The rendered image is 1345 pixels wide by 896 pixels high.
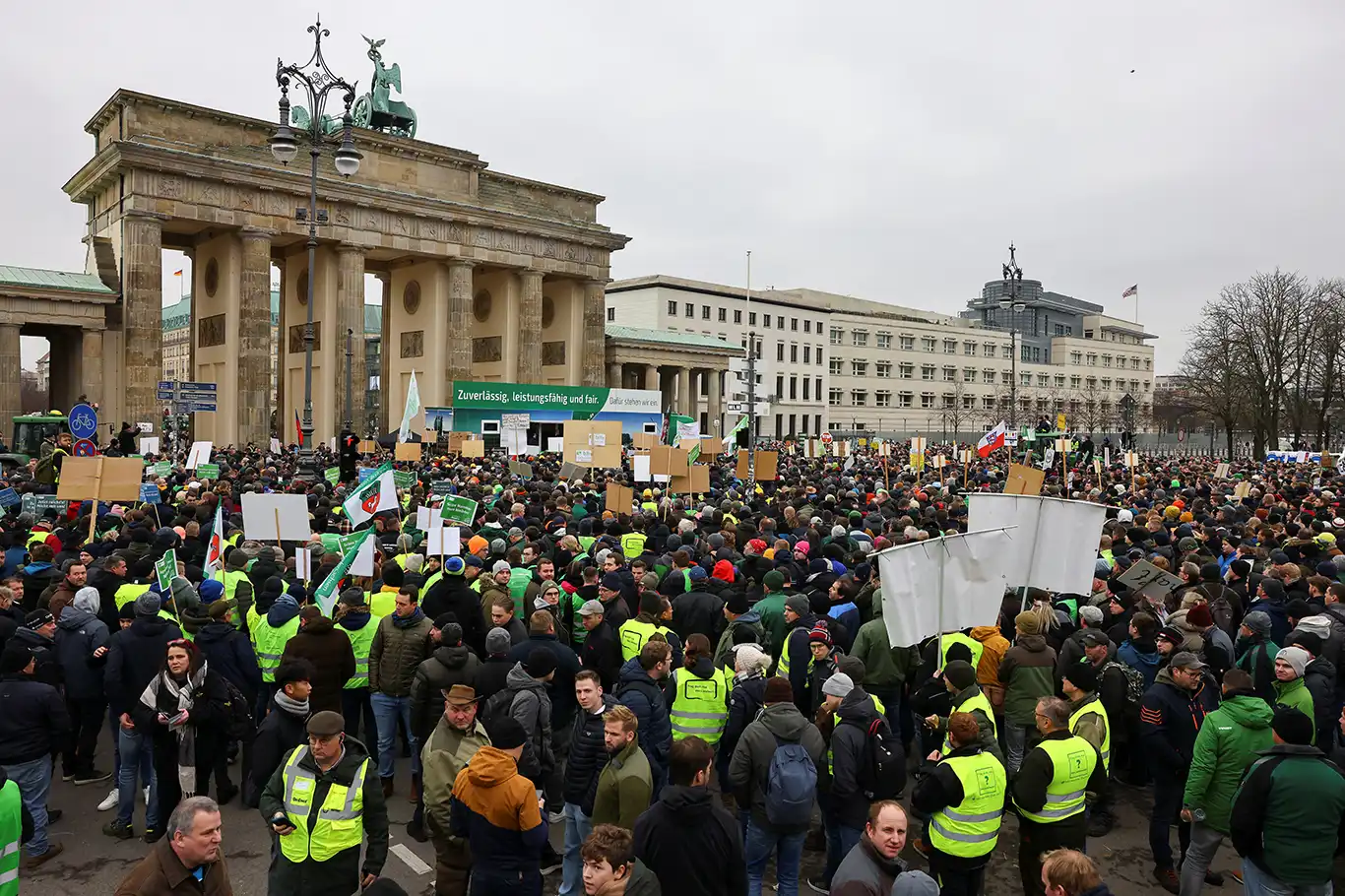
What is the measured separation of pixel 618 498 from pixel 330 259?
3751cm

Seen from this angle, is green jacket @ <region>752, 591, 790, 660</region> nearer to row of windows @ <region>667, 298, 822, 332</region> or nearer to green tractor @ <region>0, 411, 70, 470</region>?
green tractor @ <region>0, 411, 70, 470</region>

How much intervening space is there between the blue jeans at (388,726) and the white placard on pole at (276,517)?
3.96m

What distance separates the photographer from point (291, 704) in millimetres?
5508

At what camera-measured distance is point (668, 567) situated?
1034 cm

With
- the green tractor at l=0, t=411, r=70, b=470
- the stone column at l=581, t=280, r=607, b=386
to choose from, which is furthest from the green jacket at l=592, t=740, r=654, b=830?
the stone column at l=581, t=280, r=607, b=386

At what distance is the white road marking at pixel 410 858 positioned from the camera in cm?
641

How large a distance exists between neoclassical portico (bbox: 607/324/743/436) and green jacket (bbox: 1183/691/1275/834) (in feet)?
182

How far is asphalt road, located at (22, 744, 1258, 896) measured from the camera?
20.4 ft

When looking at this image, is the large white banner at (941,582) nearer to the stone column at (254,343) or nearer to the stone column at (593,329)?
the stone column at (254,343)

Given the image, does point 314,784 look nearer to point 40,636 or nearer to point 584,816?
point 584,816

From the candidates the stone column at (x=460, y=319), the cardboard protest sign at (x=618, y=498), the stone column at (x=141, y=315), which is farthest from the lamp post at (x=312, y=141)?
the stone column at (x=460, y=319)

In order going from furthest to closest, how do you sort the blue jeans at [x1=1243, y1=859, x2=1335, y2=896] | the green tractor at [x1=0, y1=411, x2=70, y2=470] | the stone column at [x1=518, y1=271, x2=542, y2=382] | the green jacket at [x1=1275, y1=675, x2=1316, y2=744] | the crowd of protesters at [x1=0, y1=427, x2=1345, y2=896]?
1. the stone column at [x1=518, y1=271, x2=542, y2=382]
2. the green tractor at [x1=0, y1=411, x2=70, y2=470]
3. the green jacket at [x1=1275, y1=675, x2=1316, y2=744]
4. the blue jeans at [x1=1243, y1=859, x2=1335, y2=896]
5. the crowd of protesters at [x1=0, y1=427, x2=1345, y2=896]

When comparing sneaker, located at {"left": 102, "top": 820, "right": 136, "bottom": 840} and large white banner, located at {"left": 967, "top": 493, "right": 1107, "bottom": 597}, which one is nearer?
sneaker, located at {"left": 102, "top": 820, "right": 136, "bottom": 840}

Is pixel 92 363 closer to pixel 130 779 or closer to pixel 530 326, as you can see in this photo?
pixel 530 326
